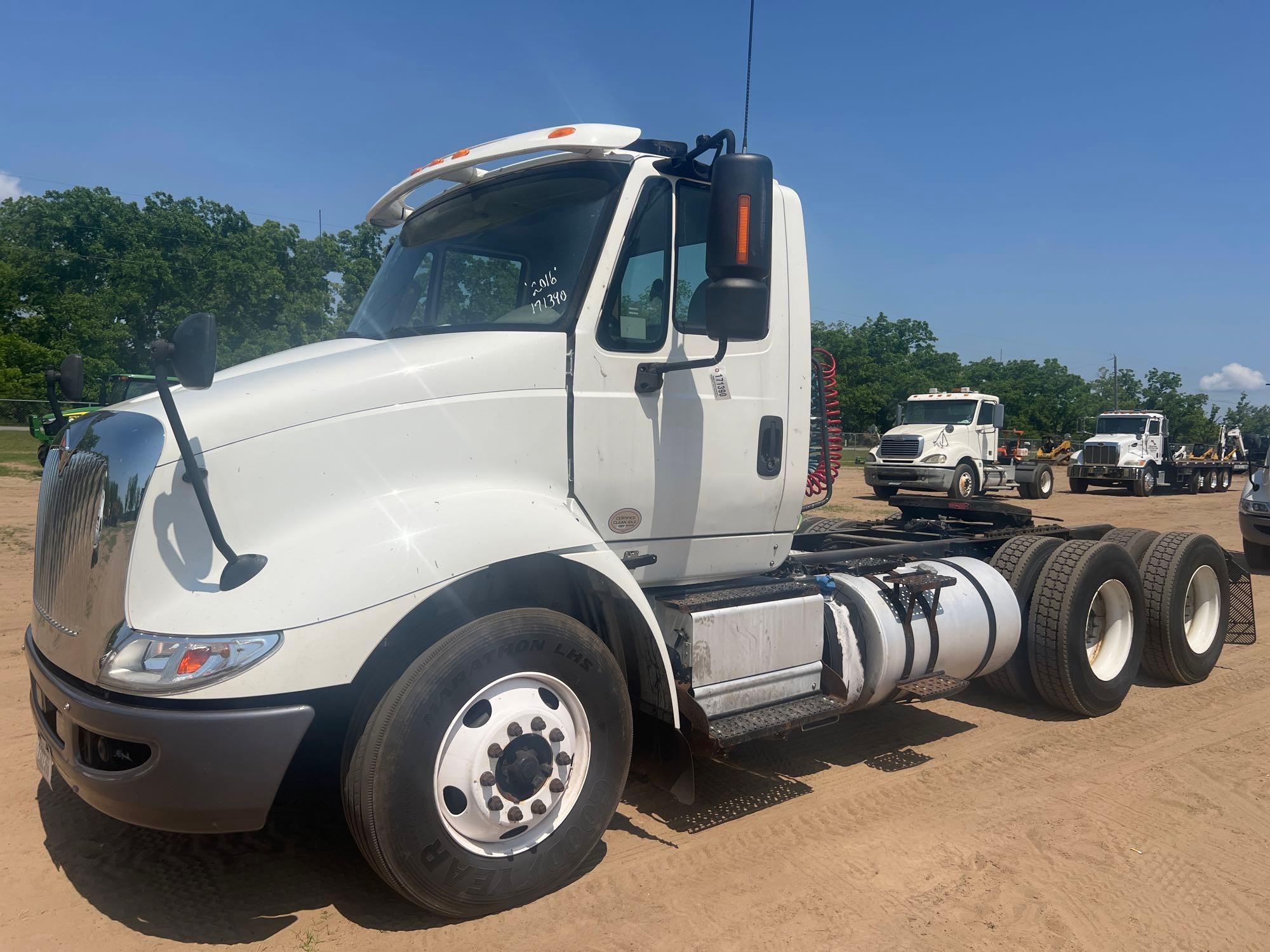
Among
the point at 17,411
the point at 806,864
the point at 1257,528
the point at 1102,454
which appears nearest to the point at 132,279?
the point at 17,411

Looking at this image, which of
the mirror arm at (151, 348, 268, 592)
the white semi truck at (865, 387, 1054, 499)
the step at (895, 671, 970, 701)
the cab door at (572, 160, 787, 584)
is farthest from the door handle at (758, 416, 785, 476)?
the white semi truck at (865, 387, 1054, 499)

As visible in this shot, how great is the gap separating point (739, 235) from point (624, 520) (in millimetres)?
1239

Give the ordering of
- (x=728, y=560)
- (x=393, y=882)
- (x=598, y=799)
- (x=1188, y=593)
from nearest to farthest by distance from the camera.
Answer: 1. (x=393, y=882)
2. (x=598, y=799)
3. (x=728, y=560)
4. (x=1188, y=593)

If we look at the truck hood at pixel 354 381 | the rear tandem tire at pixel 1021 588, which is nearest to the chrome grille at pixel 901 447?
the rear tandem tire at pixel 1021 588

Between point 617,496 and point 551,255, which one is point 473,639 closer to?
point 617,496

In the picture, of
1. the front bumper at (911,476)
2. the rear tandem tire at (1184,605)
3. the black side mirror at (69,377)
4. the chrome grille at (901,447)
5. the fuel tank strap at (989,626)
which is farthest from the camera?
the chrome grille at (901,447)

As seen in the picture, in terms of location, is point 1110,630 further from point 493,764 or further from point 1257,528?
point 1257,528

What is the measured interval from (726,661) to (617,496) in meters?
0.88

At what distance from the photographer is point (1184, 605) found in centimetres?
664

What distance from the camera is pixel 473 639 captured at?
3064 millimetres

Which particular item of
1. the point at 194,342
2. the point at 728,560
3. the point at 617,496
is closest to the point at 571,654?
the point at 617,496

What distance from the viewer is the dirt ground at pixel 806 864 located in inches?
125

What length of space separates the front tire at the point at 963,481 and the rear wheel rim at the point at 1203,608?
51.7 feet

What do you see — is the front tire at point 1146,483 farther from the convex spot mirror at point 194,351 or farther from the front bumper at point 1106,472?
the convex spot mirror at point 194,351
